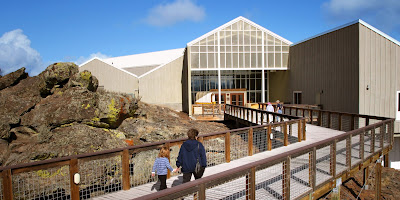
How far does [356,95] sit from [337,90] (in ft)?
7.46

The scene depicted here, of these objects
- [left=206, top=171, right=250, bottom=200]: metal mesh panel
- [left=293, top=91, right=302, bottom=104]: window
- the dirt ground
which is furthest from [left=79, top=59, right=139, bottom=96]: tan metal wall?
[left=206, top=171, right=250, bottom=200]: metal mesh panel

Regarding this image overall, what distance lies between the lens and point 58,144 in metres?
11.5

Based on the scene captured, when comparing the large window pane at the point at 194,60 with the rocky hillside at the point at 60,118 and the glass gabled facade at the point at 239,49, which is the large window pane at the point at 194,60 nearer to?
the glass gabled facade at the point at 239,49

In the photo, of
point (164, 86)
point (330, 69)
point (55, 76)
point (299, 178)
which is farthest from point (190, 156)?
point (164, 86)

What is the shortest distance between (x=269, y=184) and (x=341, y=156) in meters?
3.18

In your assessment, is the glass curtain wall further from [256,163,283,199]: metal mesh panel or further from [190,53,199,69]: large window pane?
[256,163,283,199]: metal mesh panel

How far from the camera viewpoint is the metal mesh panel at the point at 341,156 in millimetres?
7082

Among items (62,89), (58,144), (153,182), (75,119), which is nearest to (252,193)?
(153,182)

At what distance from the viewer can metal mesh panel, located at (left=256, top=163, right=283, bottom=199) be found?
5.04 m

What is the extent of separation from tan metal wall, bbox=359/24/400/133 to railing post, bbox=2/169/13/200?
18.8 m

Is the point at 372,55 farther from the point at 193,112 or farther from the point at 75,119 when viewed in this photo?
the point at 75,119

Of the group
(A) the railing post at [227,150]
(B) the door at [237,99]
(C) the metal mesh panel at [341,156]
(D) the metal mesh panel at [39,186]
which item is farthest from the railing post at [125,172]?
(B) the door at [237,99]

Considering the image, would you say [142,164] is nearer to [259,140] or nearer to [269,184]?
[269,184]

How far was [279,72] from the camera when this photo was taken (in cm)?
3188
